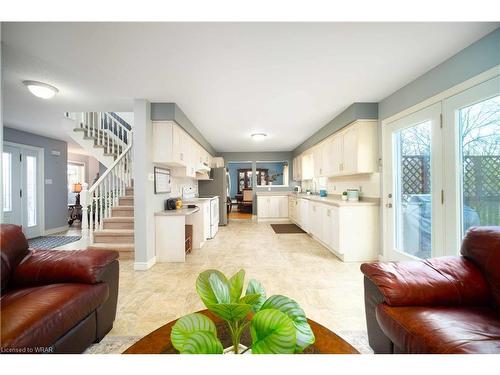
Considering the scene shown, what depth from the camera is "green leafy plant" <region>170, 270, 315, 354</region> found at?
0.70 m

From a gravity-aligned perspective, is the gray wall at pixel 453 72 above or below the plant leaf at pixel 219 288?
above

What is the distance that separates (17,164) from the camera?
4.80 m

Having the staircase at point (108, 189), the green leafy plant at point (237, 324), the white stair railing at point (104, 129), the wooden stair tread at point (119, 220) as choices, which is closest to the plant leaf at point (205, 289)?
the green leafy plant at point (237, 324)

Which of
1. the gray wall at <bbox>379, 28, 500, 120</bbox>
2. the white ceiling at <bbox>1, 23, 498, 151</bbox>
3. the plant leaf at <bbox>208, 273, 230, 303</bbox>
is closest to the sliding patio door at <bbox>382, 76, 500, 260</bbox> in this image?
the gray wall at <bbox>379, 28, 500, 120</bbox>

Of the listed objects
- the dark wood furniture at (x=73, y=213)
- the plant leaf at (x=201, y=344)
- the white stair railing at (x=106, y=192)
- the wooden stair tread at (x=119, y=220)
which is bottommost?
the dark wood furniture at (x=73, y=213)

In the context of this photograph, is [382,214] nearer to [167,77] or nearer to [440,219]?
[440,219]

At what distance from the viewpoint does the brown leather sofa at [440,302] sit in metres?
0.99

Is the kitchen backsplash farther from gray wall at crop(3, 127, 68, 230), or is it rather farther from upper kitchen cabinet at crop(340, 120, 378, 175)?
gray wall at crop(3, 127, 68, 230)

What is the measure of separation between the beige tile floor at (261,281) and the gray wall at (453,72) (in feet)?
7.56

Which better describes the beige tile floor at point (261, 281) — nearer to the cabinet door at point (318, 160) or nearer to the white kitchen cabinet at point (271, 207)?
the cabinet door at point (318, 160)

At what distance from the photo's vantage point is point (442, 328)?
102 cm

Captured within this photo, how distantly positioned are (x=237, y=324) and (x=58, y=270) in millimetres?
1435

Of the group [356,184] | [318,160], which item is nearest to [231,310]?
[356,184]
